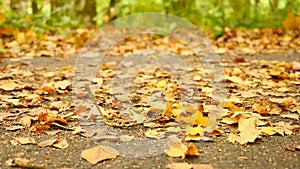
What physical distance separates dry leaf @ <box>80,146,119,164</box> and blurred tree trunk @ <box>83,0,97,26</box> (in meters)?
5.59

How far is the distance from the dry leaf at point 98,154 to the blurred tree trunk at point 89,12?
5.59 metres

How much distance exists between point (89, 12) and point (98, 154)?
18.8 feet

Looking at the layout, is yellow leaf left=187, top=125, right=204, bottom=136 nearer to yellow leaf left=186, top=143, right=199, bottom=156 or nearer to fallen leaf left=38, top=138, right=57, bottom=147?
yellow leaf left=186, top=143, right=199, bottom=156

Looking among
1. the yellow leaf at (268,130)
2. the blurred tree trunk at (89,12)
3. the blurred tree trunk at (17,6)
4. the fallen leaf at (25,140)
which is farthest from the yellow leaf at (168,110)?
the blurred tree trunk at (89,12)

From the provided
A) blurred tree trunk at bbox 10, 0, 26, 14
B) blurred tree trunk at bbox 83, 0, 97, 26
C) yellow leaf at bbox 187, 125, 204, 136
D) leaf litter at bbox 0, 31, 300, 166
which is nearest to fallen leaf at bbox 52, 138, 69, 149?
leaf litter at bbox 0, 31, 300, 166

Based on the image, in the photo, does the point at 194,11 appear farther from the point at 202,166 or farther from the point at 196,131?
the point at 202,166

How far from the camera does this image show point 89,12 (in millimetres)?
7285

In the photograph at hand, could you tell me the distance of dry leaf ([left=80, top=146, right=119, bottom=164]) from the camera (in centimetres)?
183

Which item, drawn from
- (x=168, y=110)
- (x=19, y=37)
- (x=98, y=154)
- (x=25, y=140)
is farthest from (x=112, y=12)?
(x=98, y=154)

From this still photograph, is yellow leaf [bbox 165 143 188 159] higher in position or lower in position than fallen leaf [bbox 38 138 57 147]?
higher

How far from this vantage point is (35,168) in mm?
1723

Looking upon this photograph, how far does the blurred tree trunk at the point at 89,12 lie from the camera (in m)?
7.27

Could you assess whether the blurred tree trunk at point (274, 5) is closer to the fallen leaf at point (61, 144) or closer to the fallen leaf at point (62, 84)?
the fallen leaf at point (62, 84)

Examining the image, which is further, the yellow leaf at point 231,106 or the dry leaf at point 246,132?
the yellow leaf at point 231,106
